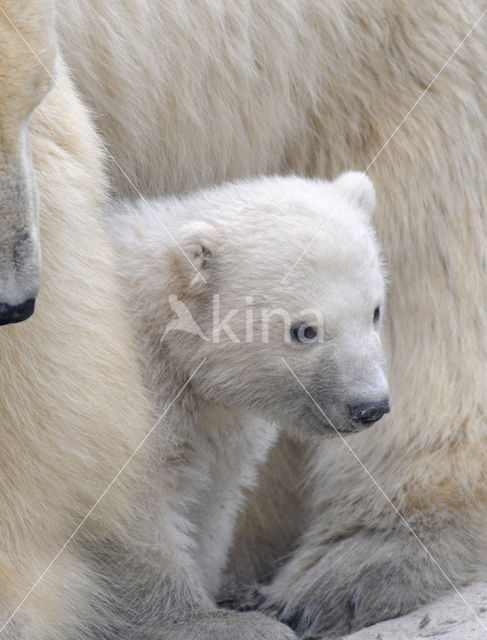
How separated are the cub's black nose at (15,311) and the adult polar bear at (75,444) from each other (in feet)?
1.00

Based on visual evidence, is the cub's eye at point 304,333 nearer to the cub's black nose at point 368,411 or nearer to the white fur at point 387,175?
the cub's black nose at point 368,411

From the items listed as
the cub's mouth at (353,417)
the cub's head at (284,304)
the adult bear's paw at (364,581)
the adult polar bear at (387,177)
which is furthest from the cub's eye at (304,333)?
the adult bear's paw at (364,581)

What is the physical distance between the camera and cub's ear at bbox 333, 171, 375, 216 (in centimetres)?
251

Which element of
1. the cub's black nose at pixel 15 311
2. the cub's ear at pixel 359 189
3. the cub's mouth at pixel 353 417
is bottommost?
the cub's mouth at pixel 353 417

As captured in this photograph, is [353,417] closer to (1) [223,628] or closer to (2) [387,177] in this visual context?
(1) [223,628]

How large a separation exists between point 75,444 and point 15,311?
49 cm

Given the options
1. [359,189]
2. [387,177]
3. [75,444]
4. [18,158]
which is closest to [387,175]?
[387,177]

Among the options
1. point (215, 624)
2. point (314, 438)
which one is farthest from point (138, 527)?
point (314, 438)

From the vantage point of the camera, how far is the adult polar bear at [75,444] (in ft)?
6.91

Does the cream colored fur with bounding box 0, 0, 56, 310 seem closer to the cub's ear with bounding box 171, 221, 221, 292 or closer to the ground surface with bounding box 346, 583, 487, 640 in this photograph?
the cub's ear with bounding box 171, 221, 221, 292

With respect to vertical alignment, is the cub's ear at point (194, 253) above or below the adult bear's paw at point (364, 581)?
above

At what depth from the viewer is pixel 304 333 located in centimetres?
233

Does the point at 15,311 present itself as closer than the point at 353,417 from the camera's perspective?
Answer: Yes

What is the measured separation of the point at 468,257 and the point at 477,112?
A: 1.04 feet
